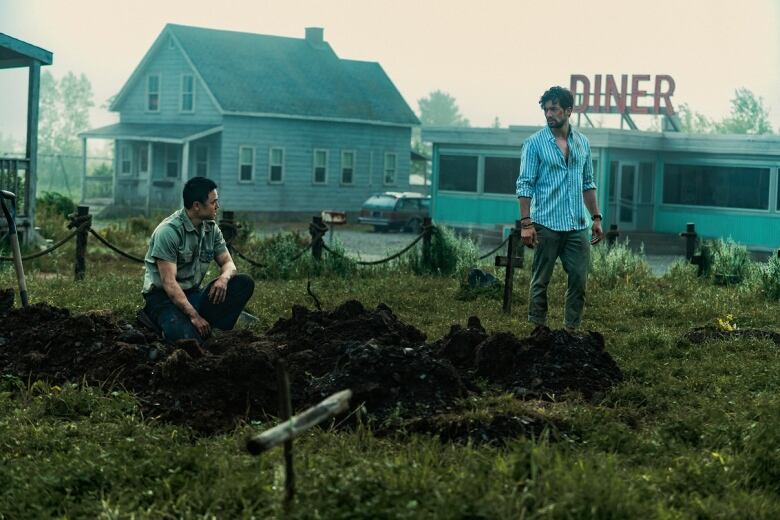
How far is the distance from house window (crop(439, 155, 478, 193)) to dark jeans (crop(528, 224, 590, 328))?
79.0 ft

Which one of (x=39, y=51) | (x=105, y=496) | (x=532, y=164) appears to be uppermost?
(x=39, y=51)

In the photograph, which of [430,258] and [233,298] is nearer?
[233,298]

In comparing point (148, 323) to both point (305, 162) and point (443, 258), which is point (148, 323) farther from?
point (305, 162)

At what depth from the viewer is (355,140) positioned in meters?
44.1

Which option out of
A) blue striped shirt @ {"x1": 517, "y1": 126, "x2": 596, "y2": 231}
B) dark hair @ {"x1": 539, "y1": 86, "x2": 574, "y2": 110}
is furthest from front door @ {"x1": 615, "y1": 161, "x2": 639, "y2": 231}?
dark hair @ {"x1": 539, "y1": 86, "x2": 574, "y2": 110}

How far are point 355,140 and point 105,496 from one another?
3891 cm

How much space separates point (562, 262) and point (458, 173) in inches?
968

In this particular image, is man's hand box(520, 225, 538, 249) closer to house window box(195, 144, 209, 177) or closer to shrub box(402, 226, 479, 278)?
shrub box(402, 226, 479, 278)

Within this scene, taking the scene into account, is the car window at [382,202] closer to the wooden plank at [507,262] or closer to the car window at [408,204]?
the car window at [408,204]

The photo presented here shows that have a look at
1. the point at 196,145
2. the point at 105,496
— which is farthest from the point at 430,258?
the point at 196,145

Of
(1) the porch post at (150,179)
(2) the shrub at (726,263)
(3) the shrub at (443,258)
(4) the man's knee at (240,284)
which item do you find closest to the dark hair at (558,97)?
(4) the man's knee at (240,284)

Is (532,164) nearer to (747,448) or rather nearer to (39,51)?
(747,448)

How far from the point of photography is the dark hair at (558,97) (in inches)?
383

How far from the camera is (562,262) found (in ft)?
32.6
